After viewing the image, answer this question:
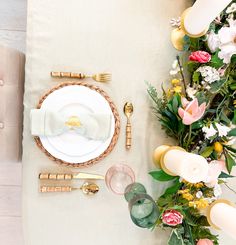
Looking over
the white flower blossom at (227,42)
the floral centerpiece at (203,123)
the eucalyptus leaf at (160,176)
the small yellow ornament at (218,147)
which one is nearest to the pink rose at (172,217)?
the floral centerpiece at (203,123)

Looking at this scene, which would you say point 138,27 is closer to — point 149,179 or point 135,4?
point 135,4

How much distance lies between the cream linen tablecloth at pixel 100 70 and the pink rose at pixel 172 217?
0.15 meters

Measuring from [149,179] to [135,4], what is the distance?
54cm

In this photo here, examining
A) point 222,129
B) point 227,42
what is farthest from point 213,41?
point 222,129

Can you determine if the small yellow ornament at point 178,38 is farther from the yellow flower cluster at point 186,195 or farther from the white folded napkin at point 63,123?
the yellow flower cluster at point 186,195

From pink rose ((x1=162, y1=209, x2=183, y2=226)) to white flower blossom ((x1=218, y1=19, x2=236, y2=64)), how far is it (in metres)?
0.43

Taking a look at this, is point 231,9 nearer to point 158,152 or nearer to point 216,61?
point 216,61

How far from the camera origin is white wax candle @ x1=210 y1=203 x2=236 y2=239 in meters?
0.86

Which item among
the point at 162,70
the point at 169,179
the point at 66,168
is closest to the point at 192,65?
the point at 162,70

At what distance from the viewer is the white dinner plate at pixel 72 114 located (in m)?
0.99

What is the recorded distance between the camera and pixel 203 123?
38.4 inches

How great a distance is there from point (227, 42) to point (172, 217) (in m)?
0.49

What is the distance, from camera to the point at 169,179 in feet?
3.31

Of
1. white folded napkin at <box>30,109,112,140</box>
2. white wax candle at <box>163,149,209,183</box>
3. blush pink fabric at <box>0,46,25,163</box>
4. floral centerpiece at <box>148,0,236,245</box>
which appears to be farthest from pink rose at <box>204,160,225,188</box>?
blush pink fabric at <box>0,46,25,163</box>
